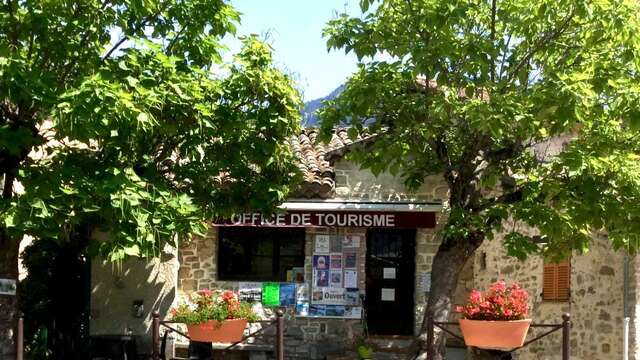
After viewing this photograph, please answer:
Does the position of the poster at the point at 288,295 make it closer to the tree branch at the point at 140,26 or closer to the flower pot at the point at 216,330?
the flower pot at the point at 216,330

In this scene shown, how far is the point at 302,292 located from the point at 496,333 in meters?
5.02

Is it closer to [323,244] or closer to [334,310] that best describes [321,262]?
[323,244]

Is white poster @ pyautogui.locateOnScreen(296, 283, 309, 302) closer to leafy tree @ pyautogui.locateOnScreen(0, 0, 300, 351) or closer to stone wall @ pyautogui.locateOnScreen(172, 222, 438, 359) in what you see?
stone wall @ pyautogui.locateOnScreen(172, 222, 438, 359)

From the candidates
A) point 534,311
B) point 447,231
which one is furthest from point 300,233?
point 447,231

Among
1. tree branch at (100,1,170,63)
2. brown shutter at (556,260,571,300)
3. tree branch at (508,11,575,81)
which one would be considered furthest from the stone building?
tree branch at (100,1,170,63)

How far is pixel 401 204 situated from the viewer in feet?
42.4

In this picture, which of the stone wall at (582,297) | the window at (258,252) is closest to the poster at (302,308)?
the window at (258,252)

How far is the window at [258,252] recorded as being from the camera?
13448mm

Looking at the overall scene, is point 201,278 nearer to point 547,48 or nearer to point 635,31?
point 547,48

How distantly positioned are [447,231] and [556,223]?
4.00ft

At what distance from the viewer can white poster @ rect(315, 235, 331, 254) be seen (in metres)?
13.3

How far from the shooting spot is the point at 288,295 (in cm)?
1327

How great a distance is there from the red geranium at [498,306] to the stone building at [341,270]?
3596 millimetres

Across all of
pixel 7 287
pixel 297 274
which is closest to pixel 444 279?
pixel 297 274
